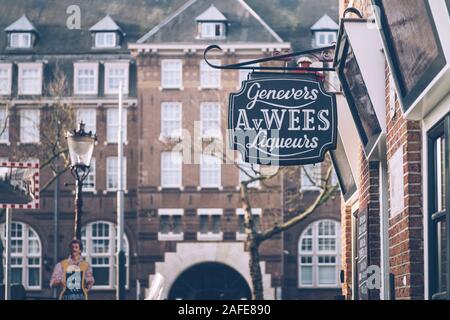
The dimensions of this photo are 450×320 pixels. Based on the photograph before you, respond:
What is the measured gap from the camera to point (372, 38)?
9.75 meters

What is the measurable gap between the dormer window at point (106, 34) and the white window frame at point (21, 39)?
3192mm

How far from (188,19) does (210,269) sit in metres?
12.3

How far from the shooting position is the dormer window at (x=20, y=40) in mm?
60938

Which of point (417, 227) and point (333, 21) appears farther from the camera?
point (333, 21)

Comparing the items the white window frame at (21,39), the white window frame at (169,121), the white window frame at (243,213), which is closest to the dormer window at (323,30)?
the white window frame at (169,121)

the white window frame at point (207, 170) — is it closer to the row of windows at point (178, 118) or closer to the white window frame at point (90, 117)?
the row of windows at point (178, 118)

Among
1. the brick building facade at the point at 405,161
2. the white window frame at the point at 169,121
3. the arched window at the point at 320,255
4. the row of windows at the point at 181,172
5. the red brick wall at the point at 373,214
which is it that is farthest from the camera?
the arched window at the point at 320,255

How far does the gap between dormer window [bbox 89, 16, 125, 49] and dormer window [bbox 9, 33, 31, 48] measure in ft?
10.5

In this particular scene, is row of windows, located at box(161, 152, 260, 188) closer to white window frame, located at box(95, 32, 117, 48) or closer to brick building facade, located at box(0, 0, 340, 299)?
brick building facade, located at box(0, 0, 340, 299)

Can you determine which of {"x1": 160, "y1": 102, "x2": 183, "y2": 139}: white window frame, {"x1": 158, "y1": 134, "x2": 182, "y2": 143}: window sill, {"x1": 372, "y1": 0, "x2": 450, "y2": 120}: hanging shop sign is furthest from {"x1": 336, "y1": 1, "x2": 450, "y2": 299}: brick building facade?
{"x1": 160, "y1": 102, "x2": 183, "y2": 139}: white window frame

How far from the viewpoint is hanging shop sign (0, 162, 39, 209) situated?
14.4 metres

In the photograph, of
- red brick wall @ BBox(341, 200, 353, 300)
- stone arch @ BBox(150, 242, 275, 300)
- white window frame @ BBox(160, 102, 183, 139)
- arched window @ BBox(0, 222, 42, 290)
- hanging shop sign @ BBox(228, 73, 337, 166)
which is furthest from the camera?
arched window @ BBox(0, 222, 42, 290)
